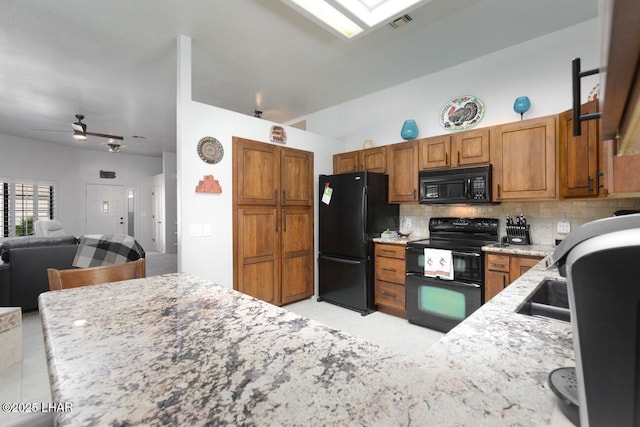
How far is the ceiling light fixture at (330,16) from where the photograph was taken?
2.03 metres

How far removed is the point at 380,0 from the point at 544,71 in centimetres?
189

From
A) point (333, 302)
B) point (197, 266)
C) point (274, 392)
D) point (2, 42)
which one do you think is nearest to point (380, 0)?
point (274, 392)

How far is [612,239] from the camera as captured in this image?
0.32 metres

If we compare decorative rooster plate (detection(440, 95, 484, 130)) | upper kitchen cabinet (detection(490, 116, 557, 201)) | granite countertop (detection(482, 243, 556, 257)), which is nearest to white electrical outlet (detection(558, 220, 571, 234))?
granite countertop (detection(482, 243, 556, 257))

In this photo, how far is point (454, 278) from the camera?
278 cm

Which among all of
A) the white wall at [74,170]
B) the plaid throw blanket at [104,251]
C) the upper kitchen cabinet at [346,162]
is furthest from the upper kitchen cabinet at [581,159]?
the white wall at [74,170]

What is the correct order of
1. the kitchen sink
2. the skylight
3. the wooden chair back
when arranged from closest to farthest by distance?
the kitchen sink → the wooden chair back → the skylight

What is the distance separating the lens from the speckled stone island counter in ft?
1.42

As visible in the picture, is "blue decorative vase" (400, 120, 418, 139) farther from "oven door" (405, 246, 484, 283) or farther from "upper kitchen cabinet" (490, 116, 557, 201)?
"oven door" (405, 246, 484, 283)

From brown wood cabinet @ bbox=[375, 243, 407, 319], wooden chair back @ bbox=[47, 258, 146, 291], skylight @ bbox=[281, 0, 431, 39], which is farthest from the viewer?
brown wood cabinet @ bbox=[375, 243, 407, 319]

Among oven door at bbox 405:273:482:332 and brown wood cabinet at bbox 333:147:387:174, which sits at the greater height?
brown wood cabinet at bbox 333:147:387:174

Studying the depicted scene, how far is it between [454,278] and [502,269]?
0.41 meters

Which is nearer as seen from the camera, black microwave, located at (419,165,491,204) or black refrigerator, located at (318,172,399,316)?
black microwave, located at (419,165,491,204)

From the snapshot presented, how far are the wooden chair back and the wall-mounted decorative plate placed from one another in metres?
1.59
